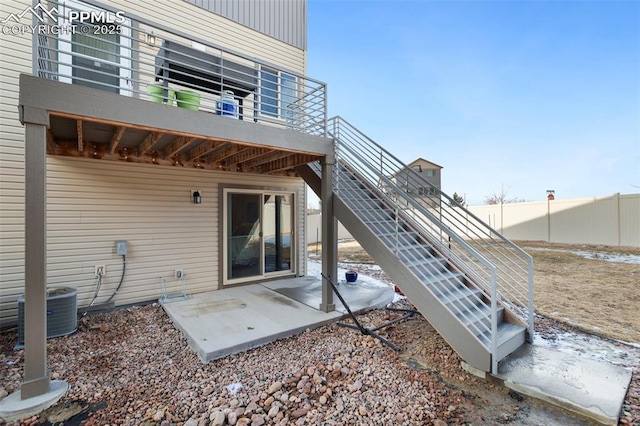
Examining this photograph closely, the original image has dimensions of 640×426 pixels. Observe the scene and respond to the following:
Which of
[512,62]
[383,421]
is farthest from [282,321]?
[512,62]


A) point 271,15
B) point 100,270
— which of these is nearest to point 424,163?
point 271,15

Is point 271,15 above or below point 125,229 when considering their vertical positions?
above

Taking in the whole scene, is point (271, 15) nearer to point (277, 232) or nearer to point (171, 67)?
point (171, 67)

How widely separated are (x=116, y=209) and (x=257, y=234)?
2.61m

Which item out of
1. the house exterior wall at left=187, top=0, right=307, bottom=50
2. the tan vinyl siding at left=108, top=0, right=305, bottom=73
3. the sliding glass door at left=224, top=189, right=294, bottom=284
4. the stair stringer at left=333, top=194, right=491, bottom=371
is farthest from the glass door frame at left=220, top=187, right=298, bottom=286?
the house exterior wall at left=187, top=0, right=307, bottom=50

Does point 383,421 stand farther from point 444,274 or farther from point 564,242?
point 564,242

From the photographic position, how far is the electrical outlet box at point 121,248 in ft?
16.3

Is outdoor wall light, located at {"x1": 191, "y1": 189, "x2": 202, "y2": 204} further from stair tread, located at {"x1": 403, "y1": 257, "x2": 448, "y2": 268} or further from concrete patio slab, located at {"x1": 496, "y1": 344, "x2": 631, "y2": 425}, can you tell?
concrete patio slab, located at {"x1": 496, "y1": 344, "x2": 631, "y2": 425}

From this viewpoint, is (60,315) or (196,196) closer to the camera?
(60,315)

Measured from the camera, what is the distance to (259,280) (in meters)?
6.48

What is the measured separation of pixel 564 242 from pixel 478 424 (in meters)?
14.9

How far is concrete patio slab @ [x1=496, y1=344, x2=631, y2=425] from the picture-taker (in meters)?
2.46

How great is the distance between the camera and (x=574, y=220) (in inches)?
512

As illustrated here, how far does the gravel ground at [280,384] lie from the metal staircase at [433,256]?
45 cm
